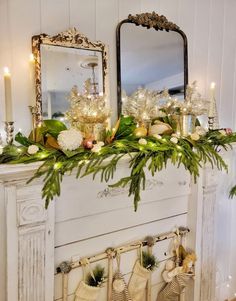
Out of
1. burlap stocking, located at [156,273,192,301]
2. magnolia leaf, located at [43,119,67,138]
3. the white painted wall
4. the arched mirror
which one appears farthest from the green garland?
burlap stocking, located at [156,273,192,301]

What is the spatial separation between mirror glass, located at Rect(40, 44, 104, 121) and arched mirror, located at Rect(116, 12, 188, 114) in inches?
7.1

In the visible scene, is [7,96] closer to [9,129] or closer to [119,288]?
[9,129]

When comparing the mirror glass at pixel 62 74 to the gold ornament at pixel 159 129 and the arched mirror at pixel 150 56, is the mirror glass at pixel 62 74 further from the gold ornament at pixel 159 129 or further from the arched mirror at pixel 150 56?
the gold ornament at pixel 159 129

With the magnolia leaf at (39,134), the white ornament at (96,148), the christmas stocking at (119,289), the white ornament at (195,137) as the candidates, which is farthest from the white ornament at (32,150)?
the christmas stocking at (119,289)

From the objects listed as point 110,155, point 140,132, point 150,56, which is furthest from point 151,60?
point 110,155

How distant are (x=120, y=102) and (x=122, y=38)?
→ 36cm

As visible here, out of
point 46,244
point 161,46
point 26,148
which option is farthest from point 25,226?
point 161,46

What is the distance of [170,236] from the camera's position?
1691 millimetres

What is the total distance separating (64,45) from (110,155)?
0.62 metres

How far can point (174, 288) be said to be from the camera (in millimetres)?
1688

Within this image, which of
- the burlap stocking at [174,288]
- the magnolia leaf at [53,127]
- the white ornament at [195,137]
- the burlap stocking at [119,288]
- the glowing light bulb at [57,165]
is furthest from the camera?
the burlap stocking at [174,288]

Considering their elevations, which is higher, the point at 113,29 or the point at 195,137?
the point at 113,29

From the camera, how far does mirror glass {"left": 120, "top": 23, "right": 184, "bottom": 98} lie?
1538mm

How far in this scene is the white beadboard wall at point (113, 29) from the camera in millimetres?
1247
